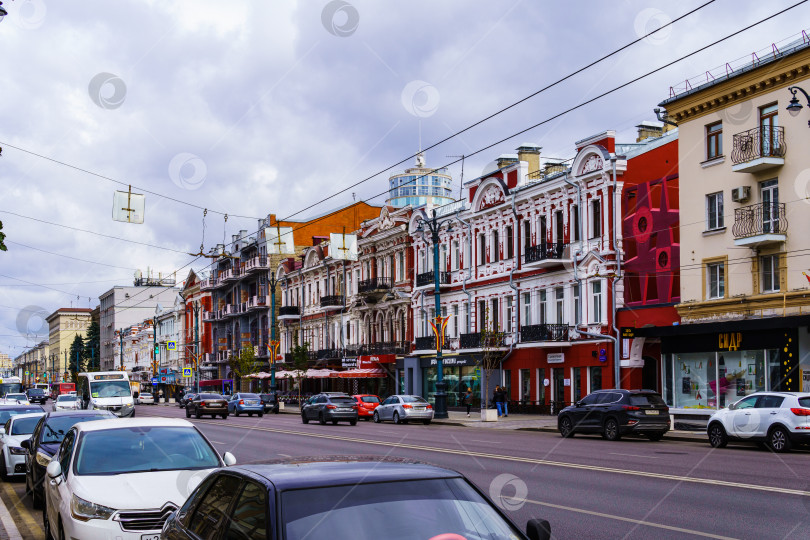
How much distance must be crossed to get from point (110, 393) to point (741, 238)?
103ft

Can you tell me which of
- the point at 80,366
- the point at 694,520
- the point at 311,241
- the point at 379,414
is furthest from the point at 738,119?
the point at 80,366

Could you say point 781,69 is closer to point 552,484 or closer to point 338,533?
point 552,484

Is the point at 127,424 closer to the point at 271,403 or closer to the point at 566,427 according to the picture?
the point at 566,427

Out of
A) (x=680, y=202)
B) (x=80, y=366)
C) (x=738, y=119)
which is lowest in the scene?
(x=80, y=366)

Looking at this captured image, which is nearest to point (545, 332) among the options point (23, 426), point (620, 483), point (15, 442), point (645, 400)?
point (645, 400)

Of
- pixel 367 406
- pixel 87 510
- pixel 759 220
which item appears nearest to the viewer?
pixel 87 510

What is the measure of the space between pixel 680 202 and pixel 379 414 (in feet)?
56.0

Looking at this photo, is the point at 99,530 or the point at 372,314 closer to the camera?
the point at 99,530

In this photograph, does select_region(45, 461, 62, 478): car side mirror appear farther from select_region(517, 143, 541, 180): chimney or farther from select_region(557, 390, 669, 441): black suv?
select_region(517, 143, 541, 180): chimney

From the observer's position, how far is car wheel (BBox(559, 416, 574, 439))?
97.3 ft

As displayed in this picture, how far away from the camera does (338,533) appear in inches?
179

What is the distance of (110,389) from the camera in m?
47.6

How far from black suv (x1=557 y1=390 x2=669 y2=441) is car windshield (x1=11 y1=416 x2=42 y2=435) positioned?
16.3 metres

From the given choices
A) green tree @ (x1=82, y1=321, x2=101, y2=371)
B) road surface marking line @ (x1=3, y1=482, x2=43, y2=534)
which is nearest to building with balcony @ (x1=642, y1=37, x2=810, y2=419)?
road surface marking line @ (x1=3, y1=482, x2=43, y2=534)
